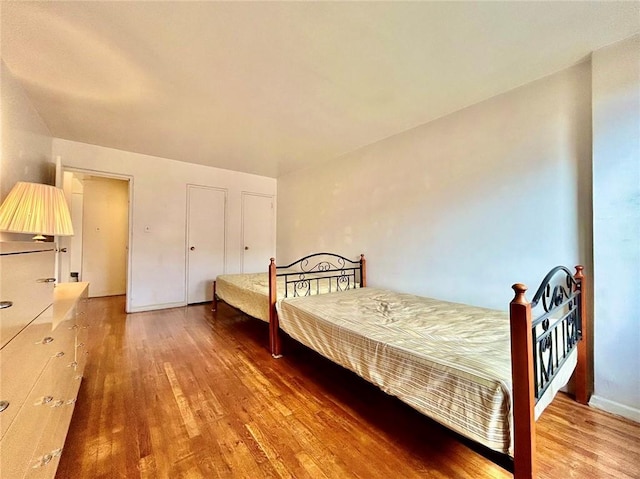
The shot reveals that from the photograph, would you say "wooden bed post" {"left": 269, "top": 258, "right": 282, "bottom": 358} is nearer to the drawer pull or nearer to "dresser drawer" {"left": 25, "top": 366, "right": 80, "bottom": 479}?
"dresser drawer" {"left": 25, "top": 366, "right": 80, "bottom": 479}

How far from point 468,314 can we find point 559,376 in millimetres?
658

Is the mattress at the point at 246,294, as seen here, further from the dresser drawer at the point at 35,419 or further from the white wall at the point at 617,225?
the white wall at the point at 617,225

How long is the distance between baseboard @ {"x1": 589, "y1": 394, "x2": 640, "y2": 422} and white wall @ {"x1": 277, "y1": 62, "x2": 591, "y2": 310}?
28.4 inches

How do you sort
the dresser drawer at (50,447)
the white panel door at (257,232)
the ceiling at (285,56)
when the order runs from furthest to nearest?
the white panel door at (257,232)
the ceiling at (285,56)
the dresser drawer at (50,447)

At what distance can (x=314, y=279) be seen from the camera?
10.2 feet

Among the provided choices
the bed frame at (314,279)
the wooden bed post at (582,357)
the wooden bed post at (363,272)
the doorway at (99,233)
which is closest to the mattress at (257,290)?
the bed frame at (314,279)

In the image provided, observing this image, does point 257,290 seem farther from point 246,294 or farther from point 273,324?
point 273,324

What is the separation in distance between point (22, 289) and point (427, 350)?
1.67 meters

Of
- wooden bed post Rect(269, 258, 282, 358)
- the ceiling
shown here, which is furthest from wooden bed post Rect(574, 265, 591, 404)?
wooden bed post Rect(269, 258, 282, 358)

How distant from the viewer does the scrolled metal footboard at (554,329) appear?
1.15 meters

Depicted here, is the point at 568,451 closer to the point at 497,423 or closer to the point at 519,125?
the point at 497,423

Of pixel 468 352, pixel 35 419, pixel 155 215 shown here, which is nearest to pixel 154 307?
pixel 155 215

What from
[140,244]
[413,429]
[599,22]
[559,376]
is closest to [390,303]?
[413,429]

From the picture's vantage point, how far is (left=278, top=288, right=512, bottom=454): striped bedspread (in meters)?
1.03
